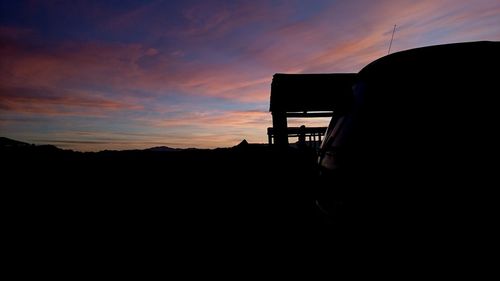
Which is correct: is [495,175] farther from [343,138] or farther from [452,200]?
[343,138]

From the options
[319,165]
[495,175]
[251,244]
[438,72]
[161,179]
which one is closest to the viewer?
[495,175]

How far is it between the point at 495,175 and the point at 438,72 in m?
0.62

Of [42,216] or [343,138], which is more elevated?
[343,138]

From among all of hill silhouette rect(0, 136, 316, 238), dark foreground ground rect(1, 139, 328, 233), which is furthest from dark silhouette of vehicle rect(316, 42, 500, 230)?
hill silhouette rect(0, 136, 316, 238)

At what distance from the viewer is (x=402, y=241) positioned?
1.35 metres

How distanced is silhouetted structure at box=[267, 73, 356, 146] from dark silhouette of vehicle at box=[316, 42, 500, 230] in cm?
1139

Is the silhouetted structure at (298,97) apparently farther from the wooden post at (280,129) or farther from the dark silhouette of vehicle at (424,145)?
the dark silhouette of vehicle at (424,145)

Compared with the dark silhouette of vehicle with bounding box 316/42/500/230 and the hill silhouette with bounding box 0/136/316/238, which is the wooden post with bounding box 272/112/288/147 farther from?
the dark silhouette of vehicle with bounding box 316/42/500/230

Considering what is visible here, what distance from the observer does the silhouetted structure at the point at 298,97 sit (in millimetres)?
13484

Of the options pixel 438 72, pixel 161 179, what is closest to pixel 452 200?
pixel 438 72

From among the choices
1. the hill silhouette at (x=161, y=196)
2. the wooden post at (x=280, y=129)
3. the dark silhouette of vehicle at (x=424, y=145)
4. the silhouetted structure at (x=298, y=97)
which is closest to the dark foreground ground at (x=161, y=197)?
the hill silhouette at (x=161, y=196)

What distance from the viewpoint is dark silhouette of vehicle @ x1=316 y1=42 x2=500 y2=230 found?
1223 mm

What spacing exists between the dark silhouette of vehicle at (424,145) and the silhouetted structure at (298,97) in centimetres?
1139

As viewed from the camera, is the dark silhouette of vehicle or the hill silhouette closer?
the dark silhouette of vehicle
